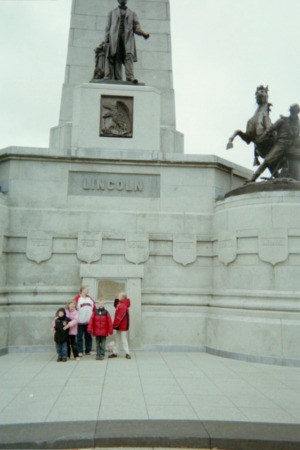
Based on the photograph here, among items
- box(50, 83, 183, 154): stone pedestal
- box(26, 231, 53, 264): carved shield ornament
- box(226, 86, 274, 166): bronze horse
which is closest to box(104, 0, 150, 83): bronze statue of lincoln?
box(50, 83, 183, 154): stone pedestal

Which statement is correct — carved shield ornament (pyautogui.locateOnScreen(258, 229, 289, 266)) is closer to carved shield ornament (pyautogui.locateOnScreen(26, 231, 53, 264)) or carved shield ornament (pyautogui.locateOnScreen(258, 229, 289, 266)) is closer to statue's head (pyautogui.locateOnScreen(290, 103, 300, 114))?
statue's head (pyautogui.locateOnScreen(290, 103, 300, 114))

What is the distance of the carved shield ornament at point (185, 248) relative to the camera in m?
12.8

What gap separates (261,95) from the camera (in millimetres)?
13562

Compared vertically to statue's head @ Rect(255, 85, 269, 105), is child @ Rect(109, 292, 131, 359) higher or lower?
lower

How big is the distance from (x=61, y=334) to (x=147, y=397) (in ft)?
12.4

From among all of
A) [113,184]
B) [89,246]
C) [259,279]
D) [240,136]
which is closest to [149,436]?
[259,279]

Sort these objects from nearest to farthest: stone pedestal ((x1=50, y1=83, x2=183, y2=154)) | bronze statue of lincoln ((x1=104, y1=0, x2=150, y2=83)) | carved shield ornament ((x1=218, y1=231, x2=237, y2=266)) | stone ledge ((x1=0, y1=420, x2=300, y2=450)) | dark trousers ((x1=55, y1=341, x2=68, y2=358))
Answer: stone ledge ((x1=0, y1=420, x2=300, y2=450))
dark trousers ((x1=55, y1=341, x2=68, y2=358))
carved shield ornament ((x1=218, y1=231, x2=237, y2=266))
stone pedestal ((x1=50, y1=83, x2=183, y2=154))
bronze statue of lincoln ((x1=104, y1=0, x2=150, y2=83))

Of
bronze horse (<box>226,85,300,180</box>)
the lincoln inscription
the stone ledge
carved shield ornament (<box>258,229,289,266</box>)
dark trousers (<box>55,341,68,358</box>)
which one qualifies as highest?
bronze horse (<box>226,85,300,180</box>)

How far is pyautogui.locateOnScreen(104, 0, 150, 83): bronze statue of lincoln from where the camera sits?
1458 cm

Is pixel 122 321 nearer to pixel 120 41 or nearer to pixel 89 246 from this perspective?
pixel 89 246

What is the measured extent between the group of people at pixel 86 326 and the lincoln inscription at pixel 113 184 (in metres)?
3.33

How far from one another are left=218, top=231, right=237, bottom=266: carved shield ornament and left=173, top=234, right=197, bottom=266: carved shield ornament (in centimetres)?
89

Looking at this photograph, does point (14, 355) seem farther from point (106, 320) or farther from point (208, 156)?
point (208, 156)

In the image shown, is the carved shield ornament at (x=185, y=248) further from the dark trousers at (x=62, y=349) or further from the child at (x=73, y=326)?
the dark trousers at (x=62, y=349)
